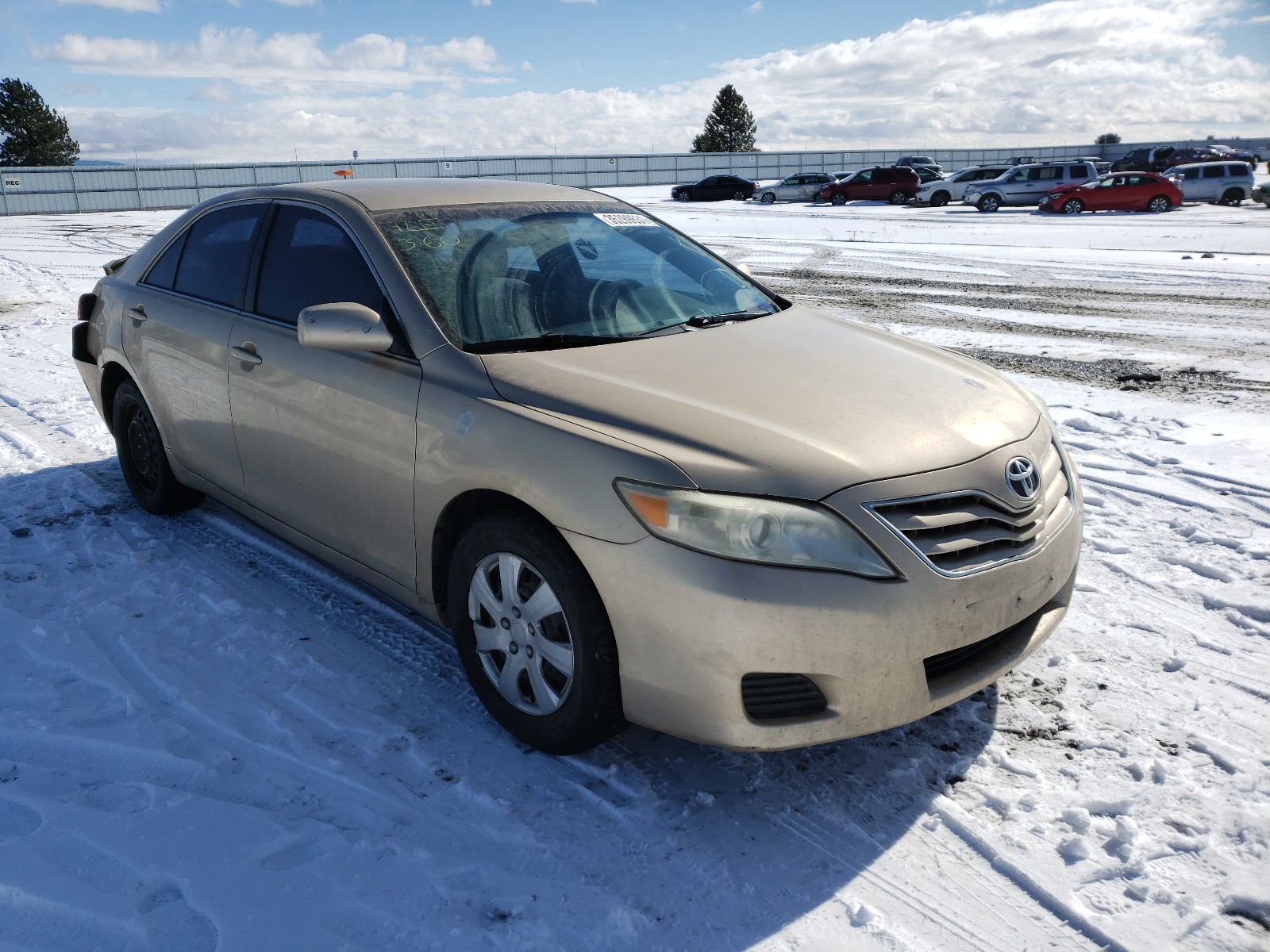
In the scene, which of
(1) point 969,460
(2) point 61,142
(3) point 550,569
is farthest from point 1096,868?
(2) point 61,142

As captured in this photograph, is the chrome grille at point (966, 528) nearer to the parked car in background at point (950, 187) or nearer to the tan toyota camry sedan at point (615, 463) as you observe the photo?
the tan toyota camry sedan at point (615, 463)

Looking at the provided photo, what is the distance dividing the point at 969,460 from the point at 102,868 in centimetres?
254

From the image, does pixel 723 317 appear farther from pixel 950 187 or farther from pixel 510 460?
pixel 950 187

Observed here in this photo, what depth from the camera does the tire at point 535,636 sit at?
260cm

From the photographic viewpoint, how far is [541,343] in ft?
10.4

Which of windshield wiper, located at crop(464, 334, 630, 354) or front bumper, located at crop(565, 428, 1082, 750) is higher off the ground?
windshield wiper, located at crop(464, 334, 630, 354)

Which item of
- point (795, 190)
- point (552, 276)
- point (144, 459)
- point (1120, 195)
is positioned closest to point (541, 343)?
point (552, 276)

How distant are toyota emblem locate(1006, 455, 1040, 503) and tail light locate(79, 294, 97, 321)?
4.76 meters

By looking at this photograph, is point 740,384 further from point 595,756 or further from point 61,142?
point 61,142

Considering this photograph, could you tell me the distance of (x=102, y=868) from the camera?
2.41 meters

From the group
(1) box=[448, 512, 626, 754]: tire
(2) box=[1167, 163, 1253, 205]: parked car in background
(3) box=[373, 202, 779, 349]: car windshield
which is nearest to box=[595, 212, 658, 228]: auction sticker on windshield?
(3) box=[373, 202, 779, 349]: car windshield

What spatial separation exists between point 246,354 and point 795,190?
37.2 meters

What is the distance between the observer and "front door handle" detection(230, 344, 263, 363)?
12.3 ft

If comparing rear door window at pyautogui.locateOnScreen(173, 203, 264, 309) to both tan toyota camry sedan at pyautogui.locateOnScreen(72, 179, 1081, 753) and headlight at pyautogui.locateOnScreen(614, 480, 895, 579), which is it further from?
headlight at pyautogui.locateOnScreen(614, 480, 895, 579)
